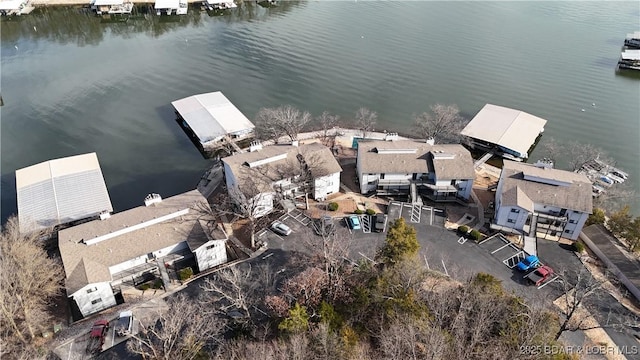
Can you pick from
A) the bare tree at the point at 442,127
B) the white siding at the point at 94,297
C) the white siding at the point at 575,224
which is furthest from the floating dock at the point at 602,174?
the white siding at the point at 94,297

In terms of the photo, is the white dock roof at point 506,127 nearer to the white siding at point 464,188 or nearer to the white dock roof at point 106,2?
the white siding at point 464,188

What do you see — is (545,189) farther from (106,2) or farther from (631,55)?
(106,2)

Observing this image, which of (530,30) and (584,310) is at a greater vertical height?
(530,30)

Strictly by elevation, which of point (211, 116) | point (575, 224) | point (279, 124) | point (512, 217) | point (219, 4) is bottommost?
point (575, 224)

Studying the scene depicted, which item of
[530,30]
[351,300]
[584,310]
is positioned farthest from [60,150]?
[530,30]

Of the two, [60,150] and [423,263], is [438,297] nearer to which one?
[423,263]

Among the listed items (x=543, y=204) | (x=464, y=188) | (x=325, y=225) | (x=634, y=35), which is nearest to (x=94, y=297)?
(x=325, y=225)
